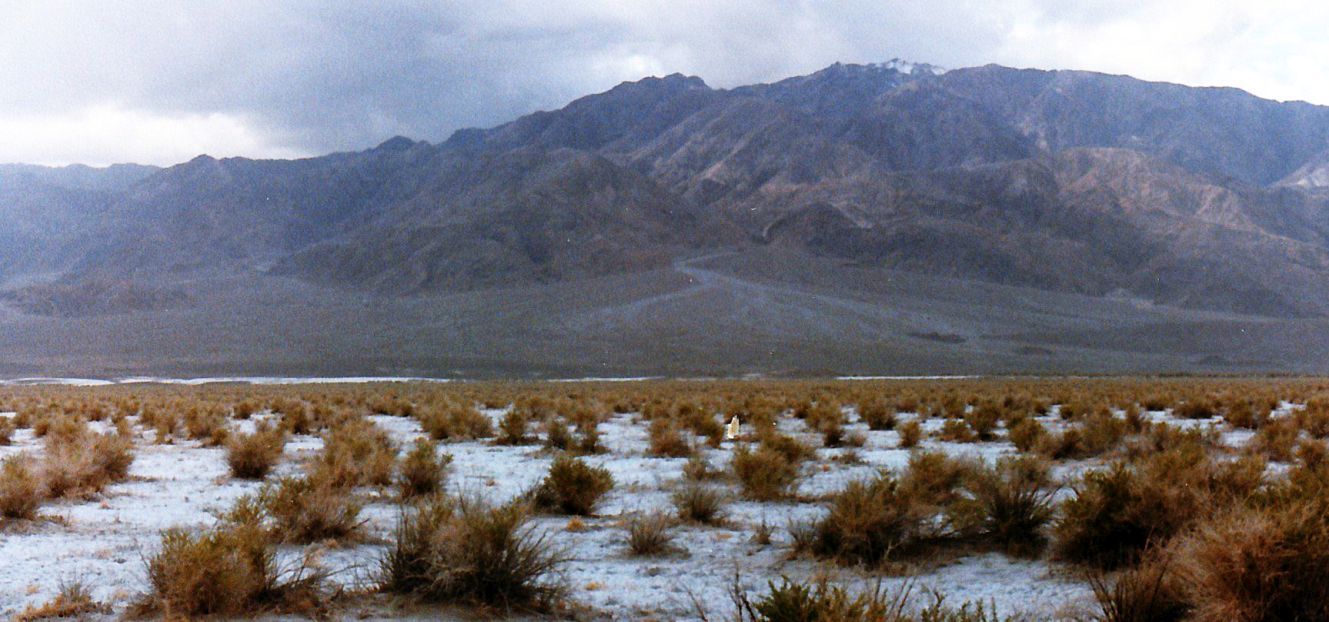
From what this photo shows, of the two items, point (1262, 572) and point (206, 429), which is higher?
point (1262, 572)

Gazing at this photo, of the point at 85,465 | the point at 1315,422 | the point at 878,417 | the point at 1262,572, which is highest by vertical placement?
the point at 1262,572

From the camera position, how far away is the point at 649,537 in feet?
25.1

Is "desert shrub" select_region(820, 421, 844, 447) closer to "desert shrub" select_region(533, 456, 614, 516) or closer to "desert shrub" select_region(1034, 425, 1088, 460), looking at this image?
"desert shrub" select_region(1034, 425, 1088, 460)

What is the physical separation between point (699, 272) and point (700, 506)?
12174 centimetres

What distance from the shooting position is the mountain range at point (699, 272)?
8694 centimetres

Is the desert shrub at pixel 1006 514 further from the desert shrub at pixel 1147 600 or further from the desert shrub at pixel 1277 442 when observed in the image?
the desert shrub at pixel 1277 442

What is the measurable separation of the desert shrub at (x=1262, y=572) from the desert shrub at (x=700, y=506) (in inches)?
174

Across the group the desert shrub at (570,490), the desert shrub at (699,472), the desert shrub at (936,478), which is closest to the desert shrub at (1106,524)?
the desert shrub at (936,478)

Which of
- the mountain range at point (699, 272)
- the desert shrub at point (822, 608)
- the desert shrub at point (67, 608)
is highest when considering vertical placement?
the mountain range at point (699, 272)

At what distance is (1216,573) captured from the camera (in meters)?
4.91

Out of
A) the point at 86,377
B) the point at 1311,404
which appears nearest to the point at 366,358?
the point at 86,377

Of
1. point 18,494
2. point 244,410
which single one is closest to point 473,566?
point 18,494

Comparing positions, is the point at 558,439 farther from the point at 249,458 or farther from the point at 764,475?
the point at 764,475

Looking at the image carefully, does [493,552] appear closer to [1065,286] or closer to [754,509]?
[754,509]
